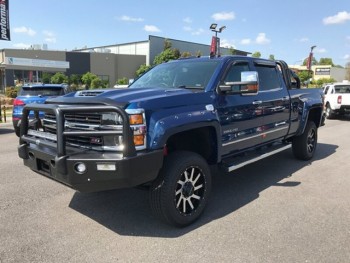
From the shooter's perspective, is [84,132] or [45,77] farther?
[45,77]

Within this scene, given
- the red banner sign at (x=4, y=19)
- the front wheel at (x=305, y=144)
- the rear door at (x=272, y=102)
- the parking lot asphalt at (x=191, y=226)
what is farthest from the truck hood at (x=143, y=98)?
the red banner sign at (x=4, y=19)

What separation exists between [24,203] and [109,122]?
2046 millimetres

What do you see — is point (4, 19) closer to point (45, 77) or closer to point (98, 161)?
point (98, 161)

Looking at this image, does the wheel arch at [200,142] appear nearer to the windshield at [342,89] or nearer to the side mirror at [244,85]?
the side mirror at [244,85]

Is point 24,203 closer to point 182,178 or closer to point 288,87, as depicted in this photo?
point 182,178

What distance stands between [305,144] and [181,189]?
4156 mm

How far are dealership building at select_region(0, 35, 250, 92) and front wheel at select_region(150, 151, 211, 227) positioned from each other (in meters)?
46.7

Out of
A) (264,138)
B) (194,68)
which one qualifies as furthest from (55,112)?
(264,138)

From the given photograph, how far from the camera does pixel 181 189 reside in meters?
3.87

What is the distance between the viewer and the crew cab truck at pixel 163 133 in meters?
3.35

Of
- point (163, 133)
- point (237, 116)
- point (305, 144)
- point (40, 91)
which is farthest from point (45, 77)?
point (163, 133)

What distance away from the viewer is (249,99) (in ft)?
16.4

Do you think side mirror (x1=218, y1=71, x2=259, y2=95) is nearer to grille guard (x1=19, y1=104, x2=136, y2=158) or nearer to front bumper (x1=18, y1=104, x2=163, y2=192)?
front bumper (x1=18, y1=104, x2=163, y2=192)

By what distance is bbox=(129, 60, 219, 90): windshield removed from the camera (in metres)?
4.65
